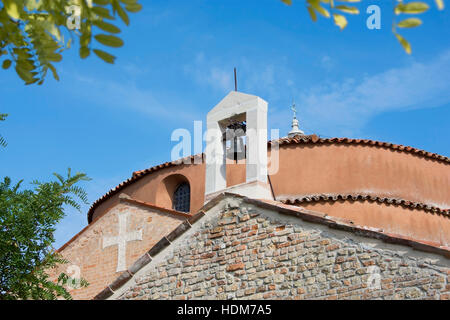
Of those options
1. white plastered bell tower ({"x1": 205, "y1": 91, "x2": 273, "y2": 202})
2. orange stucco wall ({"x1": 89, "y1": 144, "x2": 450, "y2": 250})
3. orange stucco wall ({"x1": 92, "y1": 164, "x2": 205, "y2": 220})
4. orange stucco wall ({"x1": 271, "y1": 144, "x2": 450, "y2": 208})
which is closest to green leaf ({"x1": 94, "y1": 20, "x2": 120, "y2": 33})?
white plastered bell tower ({"x1": 205, "y1": 91, "x2": 273, "y2": 202})

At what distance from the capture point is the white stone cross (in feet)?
41.3

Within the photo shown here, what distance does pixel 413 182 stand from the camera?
1397cm

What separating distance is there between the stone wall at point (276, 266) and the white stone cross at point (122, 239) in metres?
3.71

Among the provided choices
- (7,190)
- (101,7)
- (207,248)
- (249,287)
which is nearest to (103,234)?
(7,190)

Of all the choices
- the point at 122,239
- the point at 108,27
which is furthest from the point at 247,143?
the point at 108,27

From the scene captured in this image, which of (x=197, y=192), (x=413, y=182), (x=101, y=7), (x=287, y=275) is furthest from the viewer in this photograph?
(x=197, y=192)

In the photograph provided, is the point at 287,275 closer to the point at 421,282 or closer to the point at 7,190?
the point at 421,282

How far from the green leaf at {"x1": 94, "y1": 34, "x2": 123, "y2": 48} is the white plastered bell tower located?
19.7 ft

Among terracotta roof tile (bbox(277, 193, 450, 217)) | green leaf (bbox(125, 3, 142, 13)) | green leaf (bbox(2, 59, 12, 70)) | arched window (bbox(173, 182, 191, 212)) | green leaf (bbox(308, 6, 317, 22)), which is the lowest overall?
green leaf (bbox(2, 59, 12, 70))

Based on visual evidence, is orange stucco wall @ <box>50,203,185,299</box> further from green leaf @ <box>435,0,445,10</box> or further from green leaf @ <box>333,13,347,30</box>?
green leaf @ <box>435,0,445,10</box>

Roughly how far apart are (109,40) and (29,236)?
5639 millimetres

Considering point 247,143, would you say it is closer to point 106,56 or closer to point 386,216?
point 386,216
